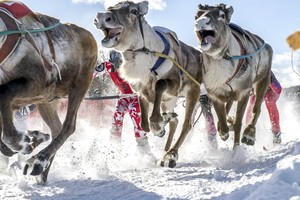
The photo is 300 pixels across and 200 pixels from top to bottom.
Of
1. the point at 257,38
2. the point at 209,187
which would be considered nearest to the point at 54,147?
the point at 209,187

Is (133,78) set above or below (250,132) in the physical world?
above

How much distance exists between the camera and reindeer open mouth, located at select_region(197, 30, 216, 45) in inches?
246

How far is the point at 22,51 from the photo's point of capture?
5.03 metres

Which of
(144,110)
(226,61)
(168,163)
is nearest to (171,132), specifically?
(144,110)

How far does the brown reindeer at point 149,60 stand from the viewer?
5895 mm

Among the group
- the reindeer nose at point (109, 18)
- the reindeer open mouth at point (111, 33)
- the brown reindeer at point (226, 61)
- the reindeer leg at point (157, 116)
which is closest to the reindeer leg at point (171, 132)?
the brown reindeer at point (226, 61)

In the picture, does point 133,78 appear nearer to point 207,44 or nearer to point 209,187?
point 207,44

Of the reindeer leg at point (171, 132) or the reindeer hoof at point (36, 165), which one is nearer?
the reindeer hoof at point (36, 165)

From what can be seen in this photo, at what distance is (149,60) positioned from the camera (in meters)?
6.27

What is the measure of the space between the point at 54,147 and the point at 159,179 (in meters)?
1.10

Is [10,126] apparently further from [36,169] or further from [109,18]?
[109,18]

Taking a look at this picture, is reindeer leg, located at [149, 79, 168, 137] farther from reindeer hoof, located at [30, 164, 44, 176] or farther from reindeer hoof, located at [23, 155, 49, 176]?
reindeer hoof, located at [30, 164, 44, 176]

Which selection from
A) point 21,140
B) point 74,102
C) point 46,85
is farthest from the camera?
point 74,102

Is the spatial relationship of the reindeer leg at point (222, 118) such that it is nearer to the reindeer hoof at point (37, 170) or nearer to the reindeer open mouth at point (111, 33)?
the reindeer open mouth at point (111, 33)
